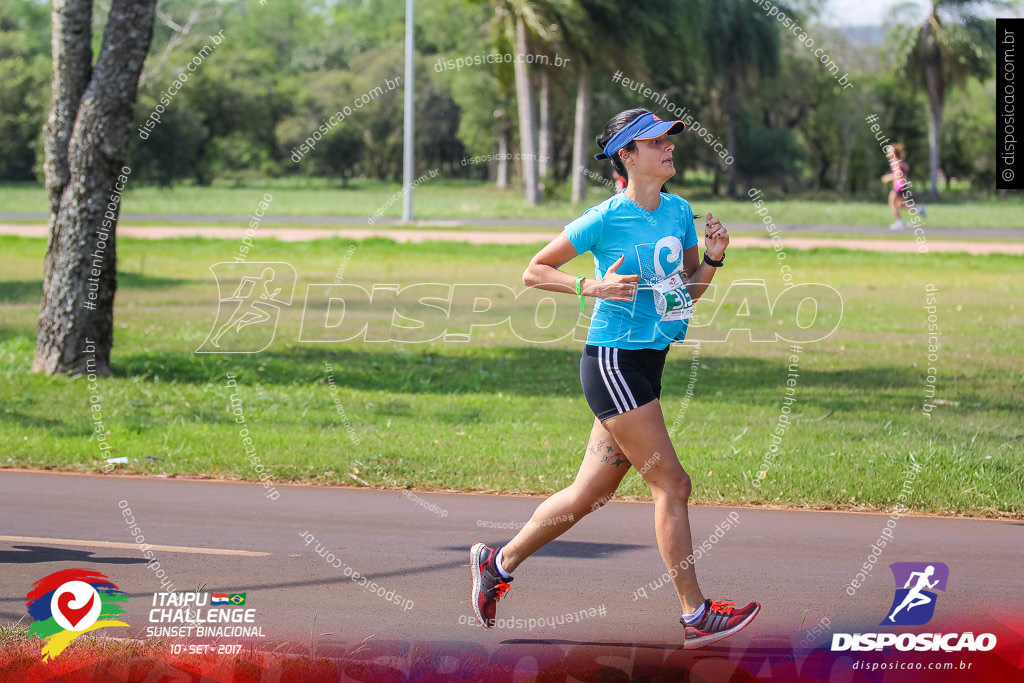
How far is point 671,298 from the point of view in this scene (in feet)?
16.3

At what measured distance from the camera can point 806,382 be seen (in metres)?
12.4

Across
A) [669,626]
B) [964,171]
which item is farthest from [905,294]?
[964,171]

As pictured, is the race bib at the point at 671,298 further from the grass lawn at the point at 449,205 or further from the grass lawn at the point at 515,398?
the grass lawn at the point at 449,205

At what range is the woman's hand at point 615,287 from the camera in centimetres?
479

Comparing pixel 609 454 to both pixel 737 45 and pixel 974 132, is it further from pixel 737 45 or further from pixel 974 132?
pixel 974 132

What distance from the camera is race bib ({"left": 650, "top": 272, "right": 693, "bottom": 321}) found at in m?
4.94

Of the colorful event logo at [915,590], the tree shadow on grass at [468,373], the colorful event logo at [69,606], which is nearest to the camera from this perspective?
the colorful event logo at [69,606]

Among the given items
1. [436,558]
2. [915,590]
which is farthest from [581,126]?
[915,590]

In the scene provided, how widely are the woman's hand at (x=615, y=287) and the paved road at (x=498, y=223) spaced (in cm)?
2726

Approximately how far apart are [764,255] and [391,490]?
19.3 meters

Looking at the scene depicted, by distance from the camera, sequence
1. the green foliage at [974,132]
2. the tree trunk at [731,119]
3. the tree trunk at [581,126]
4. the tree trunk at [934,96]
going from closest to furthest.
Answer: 1. the tree trunk at [581,126]
2. the tree trunk at [934,96]
3. the tree trunk at [731,119]
4. the green foliage at [974,132]

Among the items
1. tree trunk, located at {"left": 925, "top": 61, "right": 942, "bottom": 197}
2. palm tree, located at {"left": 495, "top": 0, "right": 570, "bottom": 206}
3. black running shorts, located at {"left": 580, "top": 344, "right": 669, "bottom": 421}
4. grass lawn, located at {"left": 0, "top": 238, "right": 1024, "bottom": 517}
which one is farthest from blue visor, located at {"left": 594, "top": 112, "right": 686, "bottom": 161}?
tree trunk, located at {"left": 925, "top": 61, "right": 942, "bottom": 197}

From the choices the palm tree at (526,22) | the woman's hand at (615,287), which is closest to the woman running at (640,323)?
the woman's hand at (615,287)

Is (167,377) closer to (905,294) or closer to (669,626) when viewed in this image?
(669,626)
